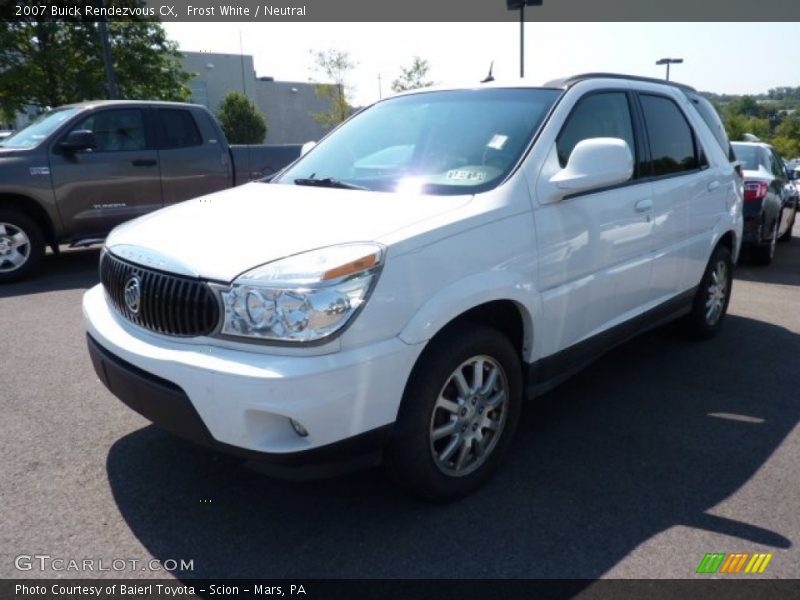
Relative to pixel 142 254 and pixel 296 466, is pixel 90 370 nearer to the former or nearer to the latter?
pixel 142 254

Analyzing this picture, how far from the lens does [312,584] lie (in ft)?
7.82

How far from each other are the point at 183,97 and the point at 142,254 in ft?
81.6

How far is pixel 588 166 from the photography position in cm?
311

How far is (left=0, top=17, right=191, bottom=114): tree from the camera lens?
20141 mm

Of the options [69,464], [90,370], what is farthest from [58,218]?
[69,464]

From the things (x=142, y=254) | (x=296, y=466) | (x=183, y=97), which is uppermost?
(x=183, y=97)

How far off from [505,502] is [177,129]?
7086 mm

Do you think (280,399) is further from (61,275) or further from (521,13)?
(521,13)

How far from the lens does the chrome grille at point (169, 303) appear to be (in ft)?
8.04

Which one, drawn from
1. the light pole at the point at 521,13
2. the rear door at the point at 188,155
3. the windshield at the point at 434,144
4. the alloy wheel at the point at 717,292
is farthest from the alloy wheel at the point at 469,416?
the light pole at the point at 521,13

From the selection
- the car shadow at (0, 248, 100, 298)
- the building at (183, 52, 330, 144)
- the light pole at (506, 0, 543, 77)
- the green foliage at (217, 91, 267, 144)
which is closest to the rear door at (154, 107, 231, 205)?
the car shadow at (0, 248, 100, 298)

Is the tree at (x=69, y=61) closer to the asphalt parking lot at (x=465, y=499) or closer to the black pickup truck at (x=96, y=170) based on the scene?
the black pickup truck at (x=96, y=170)

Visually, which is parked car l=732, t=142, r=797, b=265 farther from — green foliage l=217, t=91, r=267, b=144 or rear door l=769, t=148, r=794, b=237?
green foliage l=217, t=91, r=267, b=144

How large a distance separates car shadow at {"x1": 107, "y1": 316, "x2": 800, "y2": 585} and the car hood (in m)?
1.05
